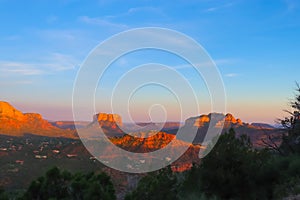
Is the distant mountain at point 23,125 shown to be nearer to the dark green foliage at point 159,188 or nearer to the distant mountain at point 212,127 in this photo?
the distant mountain at point 212,127

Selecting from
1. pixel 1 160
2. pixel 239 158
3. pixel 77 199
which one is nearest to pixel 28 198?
pixel 77 199

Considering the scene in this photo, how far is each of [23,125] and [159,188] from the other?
441 feet

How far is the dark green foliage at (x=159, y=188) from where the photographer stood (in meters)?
16.1

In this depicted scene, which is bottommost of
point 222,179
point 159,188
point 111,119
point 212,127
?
point 159,188

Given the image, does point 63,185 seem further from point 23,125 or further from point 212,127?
point 23,125

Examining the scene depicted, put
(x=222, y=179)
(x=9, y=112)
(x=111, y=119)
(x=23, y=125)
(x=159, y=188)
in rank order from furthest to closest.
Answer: (x=9, y=112)
(x=23, y=125)
(x=111, y=119)
(x=159, y=188)
(x=222, y=179)

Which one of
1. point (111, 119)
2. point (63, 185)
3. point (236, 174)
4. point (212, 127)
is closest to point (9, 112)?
point (111, 119)

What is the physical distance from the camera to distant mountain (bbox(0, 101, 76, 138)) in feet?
404

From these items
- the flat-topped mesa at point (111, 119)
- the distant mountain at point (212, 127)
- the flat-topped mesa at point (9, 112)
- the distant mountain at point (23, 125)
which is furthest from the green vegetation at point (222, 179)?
the flat-topped mesa at point (9, 112)

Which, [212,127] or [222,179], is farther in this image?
[212,127]

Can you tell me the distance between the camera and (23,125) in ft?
458

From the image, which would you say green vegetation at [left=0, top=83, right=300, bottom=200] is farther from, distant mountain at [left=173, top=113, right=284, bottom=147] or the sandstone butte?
the sandstone butte

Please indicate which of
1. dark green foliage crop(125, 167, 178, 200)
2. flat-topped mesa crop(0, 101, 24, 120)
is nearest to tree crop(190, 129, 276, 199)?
dark green foliage crop(125, 167, 178, 200)

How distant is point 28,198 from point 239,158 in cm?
932
